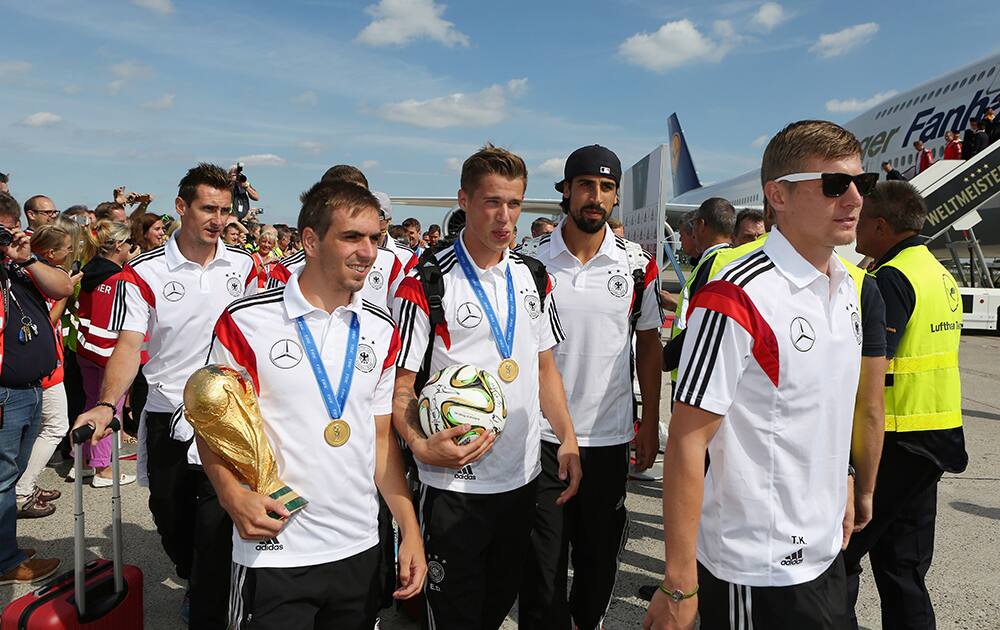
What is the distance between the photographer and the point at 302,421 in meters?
2.24

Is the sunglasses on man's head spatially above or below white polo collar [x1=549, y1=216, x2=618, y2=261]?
above

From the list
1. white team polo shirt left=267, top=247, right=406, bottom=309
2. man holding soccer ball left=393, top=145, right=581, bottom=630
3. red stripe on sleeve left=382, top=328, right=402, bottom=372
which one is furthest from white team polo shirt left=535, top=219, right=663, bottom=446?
white team polo shirt left=267, top=247, right=406, bottom=309

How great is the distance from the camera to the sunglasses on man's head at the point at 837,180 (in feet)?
6.35

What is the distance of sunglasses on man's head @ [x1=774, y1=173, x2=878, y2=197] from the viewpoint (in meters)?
1.94

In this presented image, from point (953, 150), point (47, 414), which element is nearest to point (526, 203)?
point (953, 150)

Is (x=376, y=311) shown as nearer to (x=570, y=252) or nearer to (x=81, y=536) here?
(x=570, y=252)

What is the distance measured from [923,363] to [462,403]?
229 centimetres

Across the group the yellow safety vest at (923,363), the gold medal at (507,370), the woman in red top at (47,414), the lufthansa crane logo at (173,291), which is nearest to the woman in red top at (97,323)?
the woman in red top at (47,414)

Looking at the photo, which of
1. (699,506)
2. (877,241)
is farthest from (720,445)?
(877,241)

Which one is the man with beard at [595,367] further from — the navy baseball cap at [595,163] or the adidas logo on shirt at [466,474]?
the adidas logo on shirt at [466,474]

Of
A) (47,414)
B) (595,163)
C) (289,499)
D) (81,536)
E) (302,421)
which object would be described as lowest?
(81,536)

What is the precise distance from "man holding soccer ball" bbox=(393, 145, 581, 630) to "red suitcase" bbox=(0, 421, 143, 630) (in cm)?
144

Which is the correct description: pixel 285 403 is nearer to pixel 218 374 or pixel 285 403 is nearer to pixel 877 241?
pixel 218 374

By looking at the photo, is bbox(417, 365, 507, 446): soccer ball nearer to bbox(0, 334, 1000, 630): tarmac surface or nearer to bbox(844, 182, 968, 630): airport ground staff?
bbox(844, 182, 968, 630): airport ground staff
